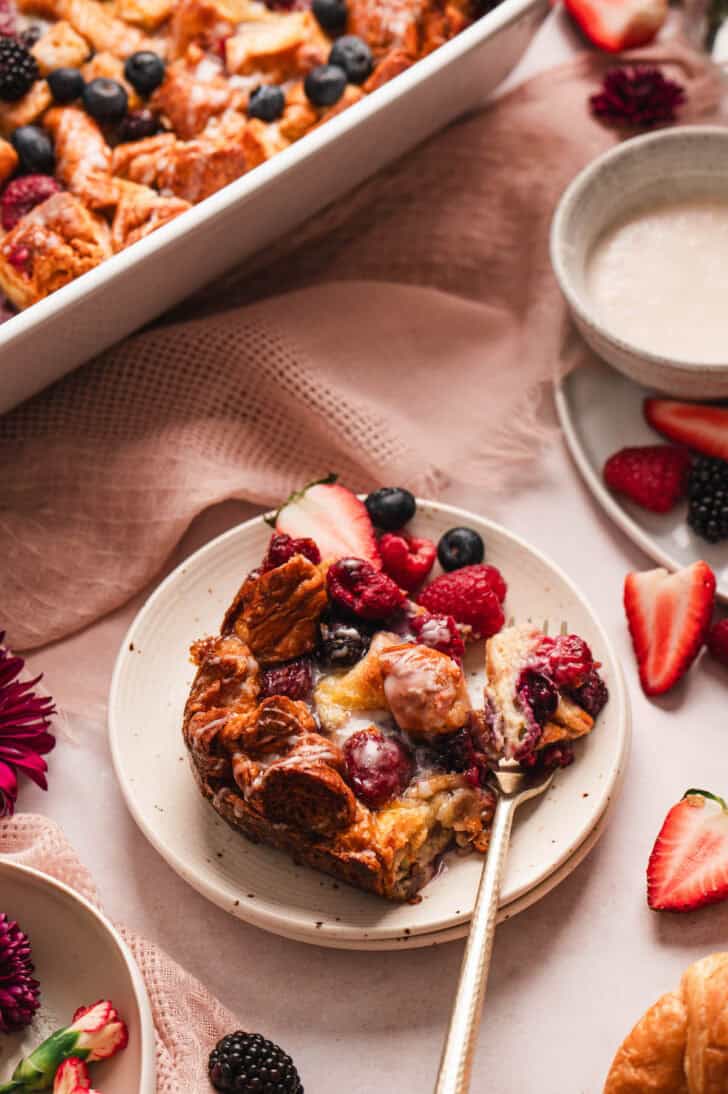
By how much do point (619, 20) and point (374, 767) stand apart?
167 centimetres

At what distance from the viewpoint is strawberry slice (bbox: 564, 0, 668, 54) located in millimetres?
2627

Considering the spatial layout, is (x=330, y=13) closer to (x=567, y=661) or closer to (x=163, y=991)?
(x=567, y=661)

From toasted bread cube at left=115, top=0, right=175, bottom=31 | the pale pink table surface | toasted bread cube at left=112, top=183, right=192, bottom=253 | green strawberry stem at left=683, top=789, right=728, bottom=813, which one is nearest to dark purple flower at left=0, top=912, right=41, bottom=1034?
the pale pink table surface

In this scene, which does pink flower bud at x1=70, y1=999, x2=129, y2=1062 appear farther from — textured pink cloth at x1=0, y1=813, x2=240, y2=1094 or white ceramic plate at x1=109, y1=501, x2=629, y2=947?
white ceramic plate at x1=109, y1=501, x2=629, y2=947

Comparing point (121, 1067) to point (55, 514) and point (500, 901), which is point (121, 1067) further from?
point (55, 514)

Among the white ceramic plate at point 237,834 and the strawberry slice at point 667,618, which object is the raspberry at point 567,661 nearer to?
the white ceramic plate at point 237,834

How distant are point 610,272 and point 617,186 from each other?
0.51 ft

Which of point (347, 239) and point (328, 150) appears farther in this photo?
point (347, 239)

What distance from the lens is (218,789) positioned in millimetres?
1850

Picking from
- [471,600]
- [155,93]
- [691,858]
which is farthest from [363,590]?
[155,93]

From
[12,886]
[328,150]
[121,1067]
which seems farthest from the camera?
[328,150]

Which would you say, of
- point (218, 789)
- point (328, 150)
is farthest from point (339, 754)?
point (328, 150)

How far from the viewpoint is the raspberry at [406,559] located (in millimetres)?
2113

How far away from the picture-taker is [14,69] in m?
2.30
